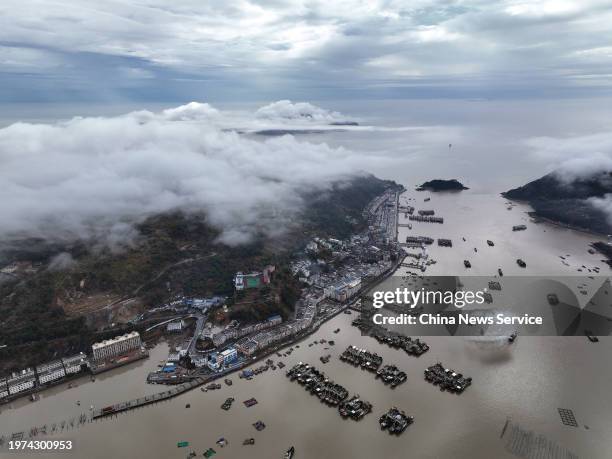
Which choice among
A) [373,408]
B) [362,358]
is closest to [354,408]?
[373,408]

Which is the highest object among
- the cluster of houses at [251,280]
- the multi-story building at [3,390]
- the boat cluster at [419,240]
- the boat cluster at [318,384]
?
the cluster of houses at [251,280]

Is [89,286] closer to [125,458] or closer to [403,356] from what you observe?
[125,458]

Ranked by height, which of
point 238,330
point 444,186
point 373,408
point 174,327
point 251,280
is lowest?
point 373,408

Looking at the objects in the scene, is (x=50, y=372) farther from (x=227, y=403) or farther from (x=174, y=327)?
(x=227, y=403)

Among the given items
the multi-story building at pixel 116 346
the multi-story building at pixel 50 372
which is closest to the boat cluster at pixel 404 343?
the multi-story building at pixel 116 346

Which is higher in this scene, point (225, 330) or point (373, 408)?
point (225, 330)

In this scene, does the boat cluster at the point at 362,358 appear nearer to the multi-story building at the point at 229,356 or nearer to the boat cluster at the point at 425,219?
the multi-story building at the point at 229,356

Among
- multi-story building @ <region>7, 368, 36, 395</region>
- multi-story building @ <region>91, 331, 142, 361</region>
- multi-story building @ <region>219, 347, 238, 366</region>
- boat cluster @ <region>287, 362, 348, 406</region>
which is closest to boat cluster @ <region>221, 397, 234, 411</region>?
multi-story building @ <region>219, 347, 238, 366</region>
